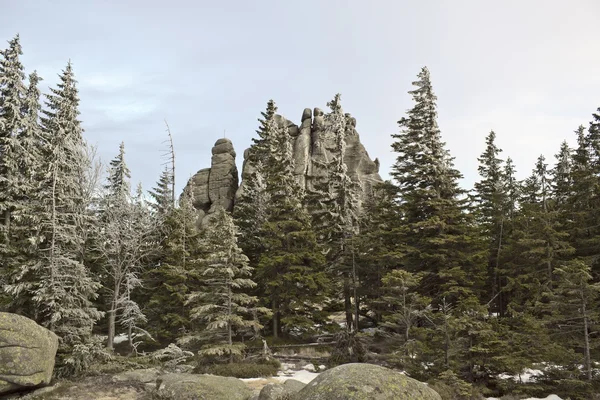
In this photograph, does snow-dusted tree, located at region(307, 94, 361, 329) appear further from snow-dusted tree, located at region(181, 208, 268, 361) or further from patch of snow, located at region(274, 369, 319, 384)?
snow-dusted tree, located at region(181, 208, 268, 361)

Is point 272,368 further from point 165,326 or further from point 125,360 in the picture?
point 165,326

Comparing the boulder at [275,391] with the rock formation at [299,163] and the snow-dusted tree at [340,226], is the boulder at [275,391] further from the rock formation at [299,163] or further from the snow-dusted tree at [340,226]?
the rock formation at [299,163]

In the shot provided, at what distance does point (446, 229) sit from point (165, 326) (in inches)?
807

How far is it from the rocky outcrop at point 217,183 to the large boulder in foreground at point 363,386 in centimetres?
4463

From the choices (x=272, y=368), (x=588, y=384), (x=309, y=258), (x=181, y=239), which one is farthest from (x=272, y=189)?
(x=588, y=384)

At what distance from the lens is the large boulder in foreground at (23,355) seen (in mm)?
15320

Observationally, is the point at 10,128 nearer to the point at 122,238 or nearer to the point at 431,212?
the point at 122,238

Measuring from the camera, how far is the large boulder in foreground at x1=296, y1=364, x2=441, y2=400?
834 cm

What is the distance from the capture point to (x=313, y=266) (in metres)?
27.9

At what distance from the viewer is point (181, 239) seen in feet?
95.6

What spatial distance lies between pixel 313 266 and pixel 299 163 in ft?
93.0

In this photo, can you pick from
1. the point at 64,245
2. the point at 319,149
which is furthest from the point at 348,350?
the point at 319,149

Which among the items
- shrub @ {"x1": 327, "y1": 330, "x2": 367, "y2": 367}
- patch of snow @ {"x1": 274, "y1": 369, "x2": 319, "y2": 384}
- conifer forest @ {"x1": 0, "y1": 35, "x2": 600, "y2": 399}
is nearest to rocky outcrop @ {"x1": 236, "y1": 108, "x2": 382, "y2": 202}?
conifer forest @ {"x1": 0, "y1": 35, "x2": 600, "y2": 399}

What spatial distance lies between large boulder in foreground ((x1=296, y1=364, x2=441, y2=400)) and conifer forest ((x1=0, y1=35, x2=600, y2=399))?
648 centimetres
